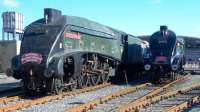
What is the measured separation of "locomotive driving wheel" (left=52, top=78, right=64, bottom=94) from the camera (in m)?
15.0

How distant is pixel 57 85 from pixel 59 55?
1.21m

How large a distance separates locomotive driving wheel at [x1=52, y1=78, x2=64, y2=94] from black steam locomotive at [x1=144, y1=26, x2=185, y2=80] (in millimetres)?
7731

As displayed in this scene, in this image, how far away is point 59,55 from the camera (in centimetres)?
1481

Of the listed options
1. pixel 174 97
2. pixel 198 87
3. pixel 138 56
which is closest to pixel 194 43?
pixel 138 56

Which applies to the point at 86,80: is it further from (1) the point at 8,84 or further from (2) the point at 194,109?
(2) the point at 194,109

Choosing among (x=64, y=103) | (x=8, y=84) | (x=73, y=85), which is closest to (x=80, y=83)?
(x=73, y=85)

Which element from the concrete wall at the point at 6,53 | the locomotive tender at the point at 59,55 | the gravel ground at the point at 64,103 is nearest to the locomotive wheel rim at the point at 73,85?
the locomotive tender at the point at 59,55

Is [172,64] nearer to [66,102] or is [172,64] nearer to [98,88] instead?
[98,88]

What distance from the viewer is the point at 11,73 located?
609 inches

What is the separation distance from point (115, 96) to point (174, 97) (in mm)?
2160

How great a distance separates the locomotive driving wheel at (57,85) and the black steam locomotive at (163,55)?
7731 millimetres

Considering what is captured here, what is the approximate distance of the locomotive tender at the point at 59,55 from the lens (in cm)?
1456

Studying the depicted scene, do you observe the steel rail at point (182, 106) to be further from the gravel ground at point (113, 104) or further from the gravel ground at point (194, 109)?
the gravel ground at point (113, 104)

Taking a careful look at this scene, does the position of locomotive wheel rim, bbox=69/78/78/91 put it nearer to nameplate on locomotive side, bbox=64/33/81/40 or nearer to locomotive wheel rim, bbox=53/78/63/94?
locomotive wheel rim, bbox=53/78/63/94
